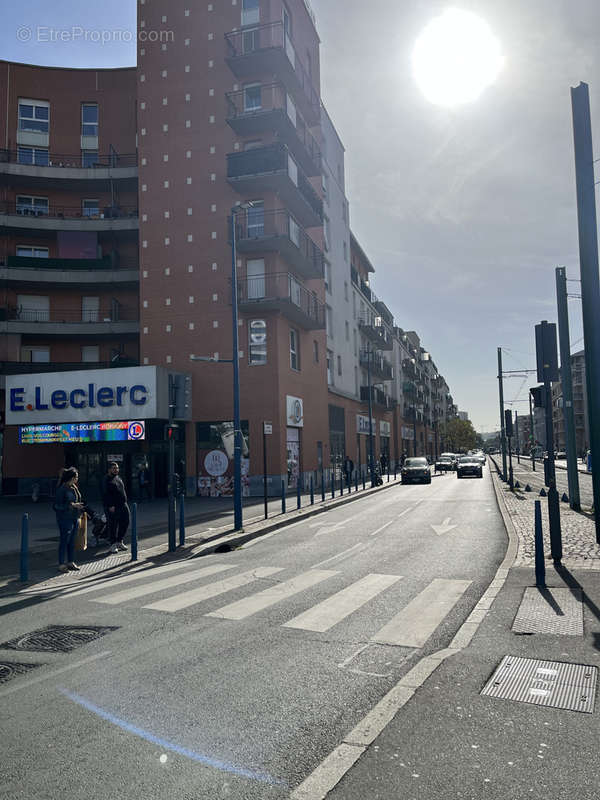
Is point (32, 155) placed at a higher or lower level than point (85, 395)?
higher

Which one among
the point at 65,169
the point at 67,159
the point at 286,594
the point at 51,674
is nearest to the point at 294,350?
the point at 65,169

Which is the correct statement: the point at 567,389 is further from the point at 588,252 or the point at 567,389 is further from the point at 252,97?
the point at 252,97

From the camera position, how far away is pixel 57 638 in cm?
639

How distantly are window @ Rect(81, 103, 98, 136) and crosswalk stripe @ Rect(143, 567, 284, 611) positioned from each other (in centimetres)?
3279

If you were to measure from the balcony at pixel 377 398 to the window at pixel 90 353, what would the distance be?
69.3 ft

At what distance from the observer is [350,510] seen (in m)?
20.6

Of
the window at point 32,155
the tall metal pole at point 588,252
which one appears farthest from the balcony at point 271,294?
the tall metal pole at point 588,252

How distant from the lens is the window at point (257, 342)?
27453 millimetres

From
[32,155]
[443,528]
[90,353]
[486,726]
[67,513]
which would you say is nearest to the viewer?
[486,726]

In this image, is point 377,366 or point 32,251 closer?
point 32,251

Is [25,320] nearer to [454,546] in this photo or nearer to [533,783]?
[454,546]

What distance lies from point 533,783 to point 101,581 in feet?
26.1

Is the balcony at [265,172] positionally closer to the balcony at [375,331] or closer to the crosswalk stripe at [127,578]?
the crosswalk stripe at [127,578]

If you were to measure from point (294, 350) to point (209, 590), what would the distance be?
22279mm
